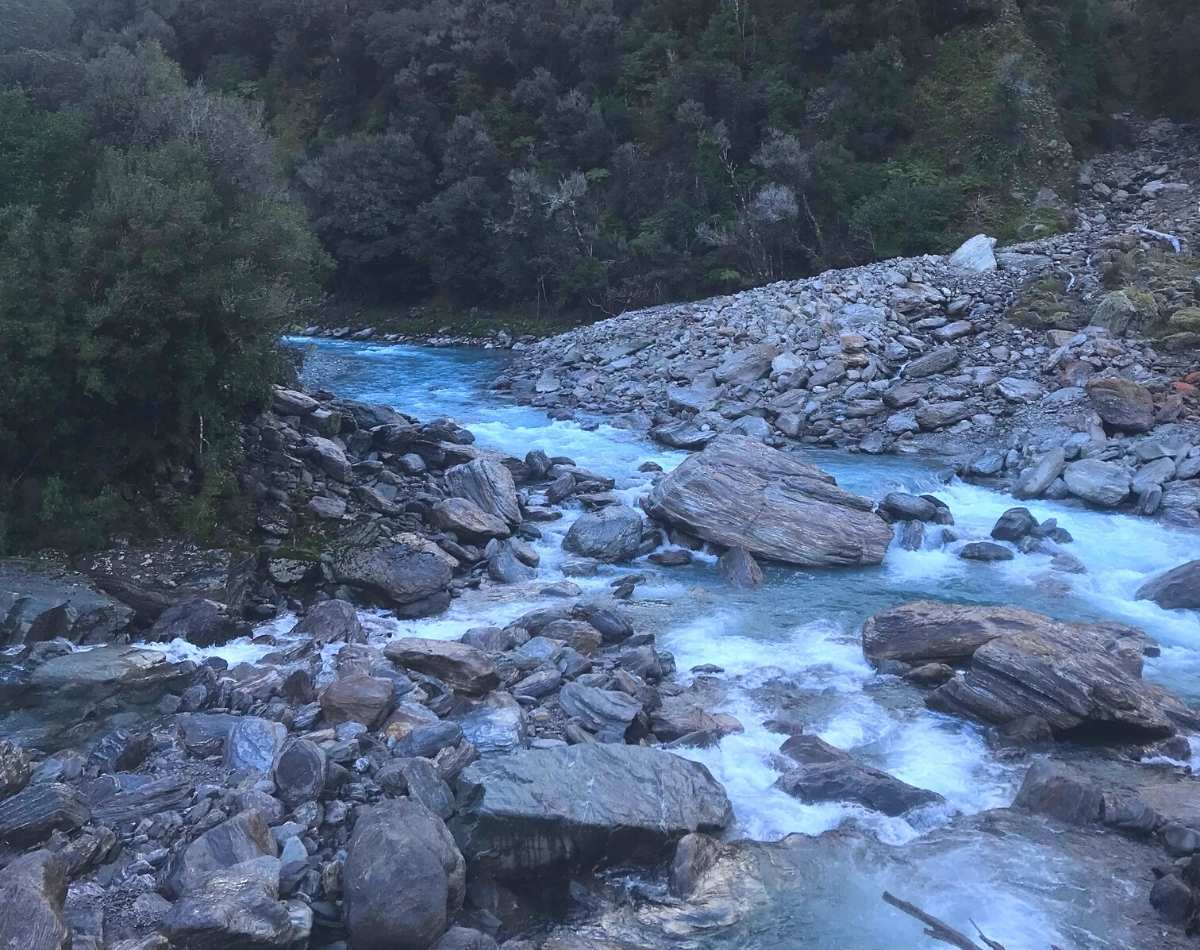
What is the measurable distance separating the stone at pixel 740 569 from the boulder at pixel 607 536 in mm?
1322

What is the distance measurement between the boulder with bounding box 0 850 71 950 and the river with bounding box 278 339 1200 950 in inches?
185

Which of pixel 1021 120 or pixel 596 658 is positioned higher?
pixel 1021 120

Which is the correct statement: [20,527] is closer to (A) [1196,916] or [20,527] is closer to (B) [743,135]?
(A) [1196,916]

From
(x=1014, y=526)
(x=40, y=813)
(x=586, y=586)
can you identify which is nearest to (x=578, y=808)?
(x=40, y=813)

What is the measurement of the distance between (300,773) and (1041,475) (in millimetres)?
12680

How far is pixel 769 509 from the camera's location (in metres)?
14.8

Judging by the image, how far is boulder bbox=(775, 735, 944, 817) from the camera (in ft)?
28.1

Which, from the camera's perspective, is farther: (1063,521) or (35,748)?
(1063,521)

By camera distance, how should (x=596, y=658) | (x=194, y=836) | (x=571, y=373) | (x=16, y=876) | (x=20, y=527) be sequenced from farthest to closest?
(x=571, y=373) < (x=20, y=527) < (x=596, y=658) < (x=194, y=836) < (x=16, y=876)

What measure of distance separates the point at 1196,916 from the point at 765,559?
7692 millimetres

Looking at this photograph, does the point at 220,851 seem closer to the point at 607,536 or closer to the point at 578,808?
the point at 578,808

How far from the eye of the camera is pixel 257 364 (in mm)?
13945

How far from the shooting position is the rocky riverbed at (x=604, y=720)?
7223mm

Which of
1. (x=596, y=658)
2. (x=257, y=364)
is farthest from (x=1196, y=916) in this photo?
(x=257, y=364)
